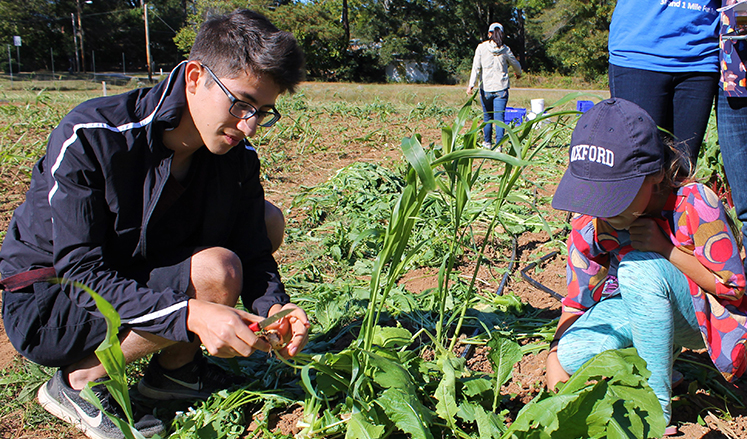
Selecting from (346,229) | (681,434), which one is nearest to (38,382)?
(346,229)

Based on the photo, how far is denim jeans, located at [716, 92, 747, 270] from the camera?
184cm

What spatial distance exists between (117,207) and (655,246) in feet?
4.43

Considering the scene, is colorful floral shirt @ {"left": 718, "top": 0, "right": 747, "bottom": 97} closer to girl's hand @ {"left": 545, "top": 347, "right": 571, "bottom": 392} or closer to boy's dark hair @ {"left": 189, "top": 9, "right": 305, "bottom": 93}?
girl's hand @ {"left": 545, "top": 347, "right": 571, "bottom": 392}

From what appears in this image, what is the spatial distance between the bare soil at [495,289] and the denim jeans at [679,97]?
30.3 inches

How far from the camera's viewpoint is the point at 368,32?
31281 mm

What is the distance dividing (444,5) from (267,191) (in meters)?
32.3

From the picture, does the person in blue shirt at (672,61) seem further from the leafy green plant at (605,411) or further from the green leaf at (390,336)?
the green leaf at (390,336)

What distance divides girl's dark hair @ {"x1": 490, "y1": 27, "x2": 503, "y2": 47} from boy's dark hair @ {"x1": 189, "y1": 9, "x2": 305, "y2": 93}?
4815 mm

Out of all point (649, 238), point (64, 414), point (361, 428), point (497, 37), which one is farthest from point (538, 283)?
point (497, 37)

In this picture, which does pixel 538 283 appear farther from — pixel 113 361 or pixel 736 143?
pixel 113 361

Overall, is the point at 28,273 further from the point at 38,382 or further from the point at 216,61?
the point at 216,61

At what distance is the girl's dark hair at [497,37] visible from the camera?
18.8ft

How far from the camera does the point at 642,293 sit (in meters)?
1.26

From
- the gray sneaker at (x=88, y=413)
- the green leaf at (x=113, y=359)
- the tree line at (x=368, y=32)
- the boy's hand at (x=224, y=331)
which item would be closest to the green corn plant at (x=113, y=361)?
the green leaf at (x=113, y=359)
